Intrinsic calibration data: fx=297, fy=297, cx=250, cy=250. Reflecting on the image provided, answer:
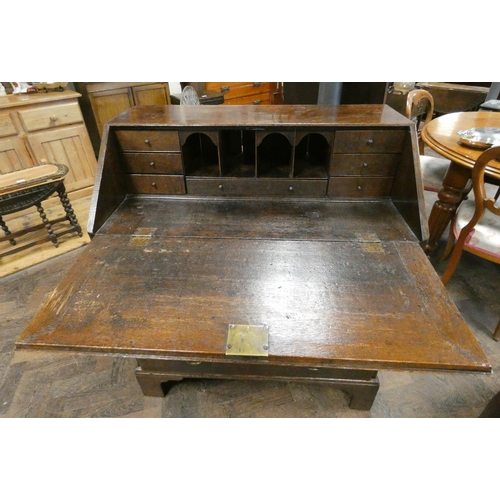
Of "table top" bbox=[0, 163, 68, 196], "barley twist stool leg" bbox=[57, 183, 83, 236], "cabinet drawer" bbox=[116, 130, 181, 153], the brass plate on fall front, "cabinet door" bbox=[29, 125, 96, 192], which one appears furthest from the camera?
"cabinet door" bbox=[29, 125, 96, 192]

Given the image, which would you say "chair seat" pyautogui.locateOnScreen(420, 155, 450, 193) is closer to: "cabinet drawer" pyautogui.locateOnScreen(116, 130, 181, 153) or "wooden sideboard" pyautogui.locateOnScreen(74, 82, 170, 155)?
"cabinet drawer" pyautogui.locateOnScreen(116, 130, 181, 153)

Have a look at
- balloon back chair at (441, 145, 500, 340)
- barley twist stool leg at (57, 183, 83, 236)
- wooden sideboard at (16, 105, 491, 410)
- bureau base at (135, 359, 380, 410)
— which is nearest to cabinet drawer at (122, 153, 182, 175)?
wooden sideboard at (16, 105, 491, 410)

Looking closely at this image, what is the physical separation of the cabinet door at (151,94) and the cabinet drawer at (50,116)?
2.41ft

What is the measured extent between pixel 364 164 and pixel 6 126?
2593mm

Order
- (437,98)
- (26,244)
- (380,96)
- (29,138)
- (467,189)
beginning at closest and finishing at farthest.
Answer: (467,189)
(380,96)
(26,244)
(29,138)
(437,98)

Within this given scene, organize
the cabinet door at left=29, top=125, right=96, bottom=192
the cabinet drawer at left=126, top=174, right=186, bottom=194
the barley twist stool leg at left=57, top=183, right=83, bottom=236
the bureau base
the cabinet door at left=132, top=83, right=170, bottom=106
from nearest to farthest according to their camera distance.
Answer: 1. the bureau base
2. the cabinet drawer at left=126, top=174, right=186, bottom=194
3. the barley twist stool leg at left=57, top=183, right=83, bottom=236
4. the cabinet door at left=29, top=125, right=96, bottom=192
5. the cabinet door at left=132, top=83, right=170, bottom=106

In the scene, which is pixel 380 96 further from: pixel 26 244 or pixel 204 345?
pixel 26 244

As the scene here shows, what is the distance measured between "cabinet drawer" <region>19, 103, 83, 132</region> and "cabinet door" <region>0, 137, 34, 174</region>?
0.14 m

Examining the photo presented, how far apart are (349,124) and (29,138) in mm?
2492

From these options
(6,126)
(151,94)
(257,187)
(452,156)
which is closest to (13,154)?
(6,126)

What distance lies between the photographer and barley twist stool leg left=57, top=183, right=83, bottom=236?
205 centimetres

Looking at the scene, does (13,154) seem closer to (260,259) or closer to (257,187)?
(257,187)

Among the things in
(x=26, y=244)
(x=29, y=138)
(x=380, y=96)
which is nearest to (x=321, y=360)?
(x=380, y=96)

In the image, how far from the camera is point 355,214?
1232 mm
